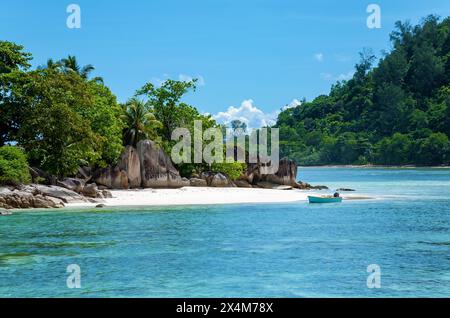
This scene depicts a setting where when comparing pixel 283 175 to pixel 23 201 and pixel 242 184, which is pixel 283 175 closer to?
pixel 242 184

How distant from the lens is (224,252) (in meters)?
24.7

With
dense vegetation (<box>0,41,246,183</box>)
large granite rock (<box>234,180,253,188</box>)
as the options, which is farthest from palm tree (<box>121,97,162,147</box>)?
large granite rock (<box>234,180,253,188</box>)

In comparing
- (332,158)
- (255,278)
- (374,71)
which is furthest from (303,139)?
(255,278)

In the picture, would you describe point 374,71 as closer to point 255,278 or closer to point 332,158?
point 332,158

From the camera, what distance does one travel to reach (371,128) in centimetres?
16800

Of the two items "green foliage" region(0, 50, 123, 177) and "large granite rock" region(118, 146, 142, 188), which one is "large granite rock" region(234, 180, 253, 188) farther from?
"green foliage" region(0, 50, 123, 177)

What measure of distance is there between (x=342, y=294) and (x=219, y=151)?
39.7 meters

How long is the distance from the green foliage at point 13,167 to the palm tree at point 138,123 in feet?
48.6

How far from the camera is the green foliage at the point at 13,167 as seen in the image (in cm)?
3878

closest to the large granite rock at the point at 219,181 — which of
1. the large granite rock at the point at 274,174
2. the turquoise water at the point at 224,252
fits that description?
the large granite rock at the point at 274,174

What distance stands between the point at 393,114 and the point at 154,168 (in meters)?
120

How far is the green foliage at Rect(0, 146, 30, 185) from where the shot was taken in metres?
38.8

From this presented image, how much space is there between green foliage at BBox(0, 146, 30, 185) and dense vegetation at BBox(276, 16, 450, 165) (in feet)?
375

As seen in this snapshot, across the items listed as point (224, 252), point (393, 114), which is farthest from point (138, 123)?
point (393, 114)
